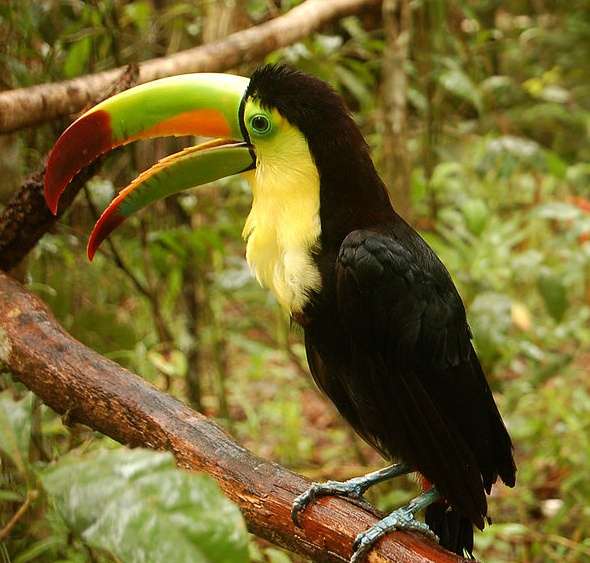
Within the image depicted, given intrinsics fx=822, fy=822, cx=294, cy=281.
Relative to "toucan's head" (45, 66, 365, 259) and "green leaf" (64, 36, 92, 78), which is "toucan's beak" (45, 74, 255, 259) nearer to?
"toucan's head" (45, 66, 365, 259)

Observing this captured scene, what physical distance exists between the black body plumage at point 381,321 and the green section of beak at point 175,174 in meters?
0.15

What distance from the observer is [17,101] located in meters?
1.85

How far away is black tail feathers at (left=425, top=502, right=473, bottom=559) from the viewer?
182 centimetres

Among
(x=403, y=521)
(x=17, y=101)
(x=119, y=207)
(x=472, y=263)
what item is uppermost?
(x=17, y=101)

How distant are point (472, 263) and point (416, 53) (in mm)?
980

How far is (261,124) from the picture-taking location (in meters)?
1.66

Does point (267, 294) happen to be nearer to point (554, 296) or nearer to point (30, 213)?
point (554, 296)

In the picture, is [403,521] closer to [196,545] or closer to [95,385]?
[95,385]

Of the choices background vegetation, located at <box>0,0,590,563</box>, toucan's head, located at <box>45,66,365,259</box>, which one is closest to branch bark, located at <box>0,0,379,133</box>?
background vegetation, located at <box>0,0,590,563</box>

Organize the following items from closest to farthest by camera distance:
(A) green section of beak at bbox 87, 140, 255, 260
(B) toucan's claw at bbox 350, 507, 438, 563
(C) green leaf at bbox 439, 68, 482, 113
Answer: (B) toucan's claw at bbox 350, 507, 438, 563
(A) green section of beak at bbox 87, 140, 255, 260
(C) green leaf at bbox 439, 68, 482, 113

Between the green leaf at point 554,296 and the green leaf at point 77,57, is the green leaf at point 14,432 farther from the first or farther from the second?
the green leaf at point 554,296

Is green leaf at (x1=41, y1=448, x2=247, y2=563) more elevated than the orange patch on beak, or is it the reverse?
green leaf at (x1=41, y1=448, x2=247, y2=563)

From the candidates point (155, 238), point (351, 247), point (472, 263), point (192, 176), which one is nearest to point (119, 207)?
point (192, 176)

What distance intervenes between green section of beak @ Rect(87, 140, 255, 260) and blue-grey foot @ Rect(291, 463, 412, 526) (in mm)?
672
